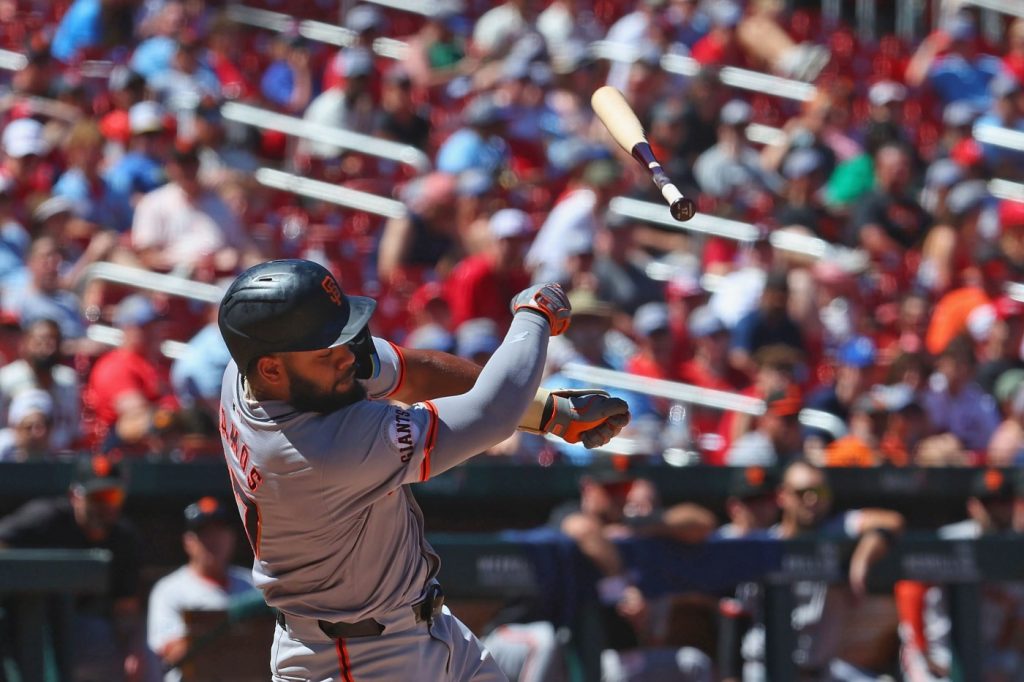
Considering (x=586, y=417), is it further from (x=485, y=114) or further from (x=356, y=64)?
(x=356, y=64)

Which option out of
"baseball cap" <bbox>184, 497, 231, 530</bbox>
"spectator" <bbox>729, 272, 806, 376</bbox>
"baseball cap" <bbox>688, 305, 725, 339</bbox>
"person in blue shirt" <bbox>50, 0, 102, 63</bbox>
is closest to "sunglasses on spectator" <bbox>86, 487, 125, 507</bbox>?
"baseball cap" <bbox>184, 497, 231, 530</bbox>

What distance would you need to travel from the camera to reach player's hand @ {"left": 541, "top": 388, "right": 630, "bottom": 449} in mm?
3480

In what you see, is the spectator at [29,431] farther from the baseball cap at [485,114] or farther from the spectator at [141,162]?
the baseball cap at [485,114]

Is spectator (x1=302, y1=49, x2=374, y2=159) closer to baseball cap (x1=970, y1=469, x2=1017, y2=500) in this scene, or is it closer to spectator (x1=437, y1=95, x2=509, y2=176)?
spectator (x1=437, y1=95, x2=509, y2=176)

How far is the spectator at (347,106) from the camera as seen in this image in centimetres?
941

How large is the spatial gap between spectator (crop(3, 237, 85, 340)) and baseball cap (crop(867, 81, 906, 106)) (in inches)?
216

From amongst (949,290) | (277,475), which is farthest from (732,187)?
(277,475)

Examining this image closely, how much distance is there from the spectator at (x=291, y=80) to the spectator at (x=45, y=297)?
9.60 feet

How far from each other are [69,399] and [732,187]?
453 cm

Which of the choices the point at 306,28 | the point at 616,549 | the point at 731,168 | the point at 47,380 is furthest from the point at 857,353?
the point at 306,28

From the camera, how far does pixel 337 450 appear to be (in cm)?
327

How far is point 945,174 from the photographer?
9.66 metres

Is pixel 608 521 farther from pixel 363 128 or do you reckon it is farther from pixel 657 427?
pixel 363 128

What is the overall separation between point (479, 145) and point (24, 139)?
2.32 meters
